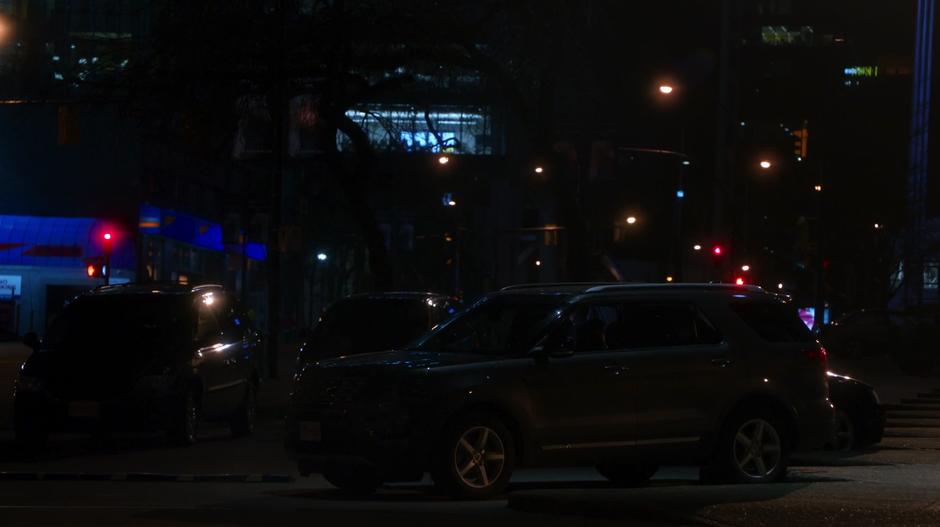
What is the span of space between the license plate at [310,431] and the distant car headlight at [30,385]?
6.17 m

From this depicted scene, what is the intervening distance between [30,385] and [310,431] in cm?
641

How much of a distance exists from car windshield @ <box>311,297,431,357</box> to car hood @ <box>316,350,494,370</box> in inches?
211

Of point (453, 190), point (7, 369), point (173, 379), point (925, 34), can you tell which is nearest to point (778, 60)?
point (925, 34)

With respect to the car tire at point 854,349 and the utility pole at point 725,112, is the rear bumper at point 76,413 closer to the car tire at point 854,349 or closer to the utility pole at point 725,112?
the utility pole at point 725,112

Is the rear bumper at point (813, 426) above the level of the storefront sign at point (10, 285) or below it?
below

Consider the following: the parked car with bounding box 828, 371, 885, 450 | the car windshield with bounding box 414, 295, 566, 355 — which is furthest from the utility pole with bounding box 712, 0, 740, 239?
the car windshield with bounding box 414, 295, 566, 355

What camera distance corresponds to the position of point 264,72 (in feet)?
78.5

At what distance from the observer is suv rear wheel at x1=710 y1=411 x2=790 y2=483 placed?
12.6m

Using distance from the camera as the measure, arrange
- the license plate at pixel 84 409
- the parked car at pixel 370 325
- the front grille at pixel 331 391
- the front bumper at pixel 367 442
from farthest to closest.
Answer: the parked car at pixel 370 325 < the license plate at pixel 84 409 < the front grille at pixel 331 391 < the front bumper at pixel 367 442

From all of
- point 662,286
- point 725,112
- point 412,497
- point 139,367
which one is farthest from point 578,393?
point 725,112

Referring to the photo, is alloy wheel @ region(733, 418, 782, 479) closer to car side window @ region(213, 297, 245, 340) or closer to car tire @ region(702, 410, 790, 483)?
car tire @ region(702, 410, 790, 483)

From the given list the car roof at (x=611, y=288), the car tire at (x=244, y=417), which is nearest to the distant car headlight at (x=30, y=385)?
the car tire at (x=244, y=417)

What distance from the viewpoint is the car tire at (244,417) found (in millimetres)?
19250

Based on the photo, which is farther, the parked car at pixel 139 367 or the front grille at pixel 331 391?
the parked car at pixel 139 367
